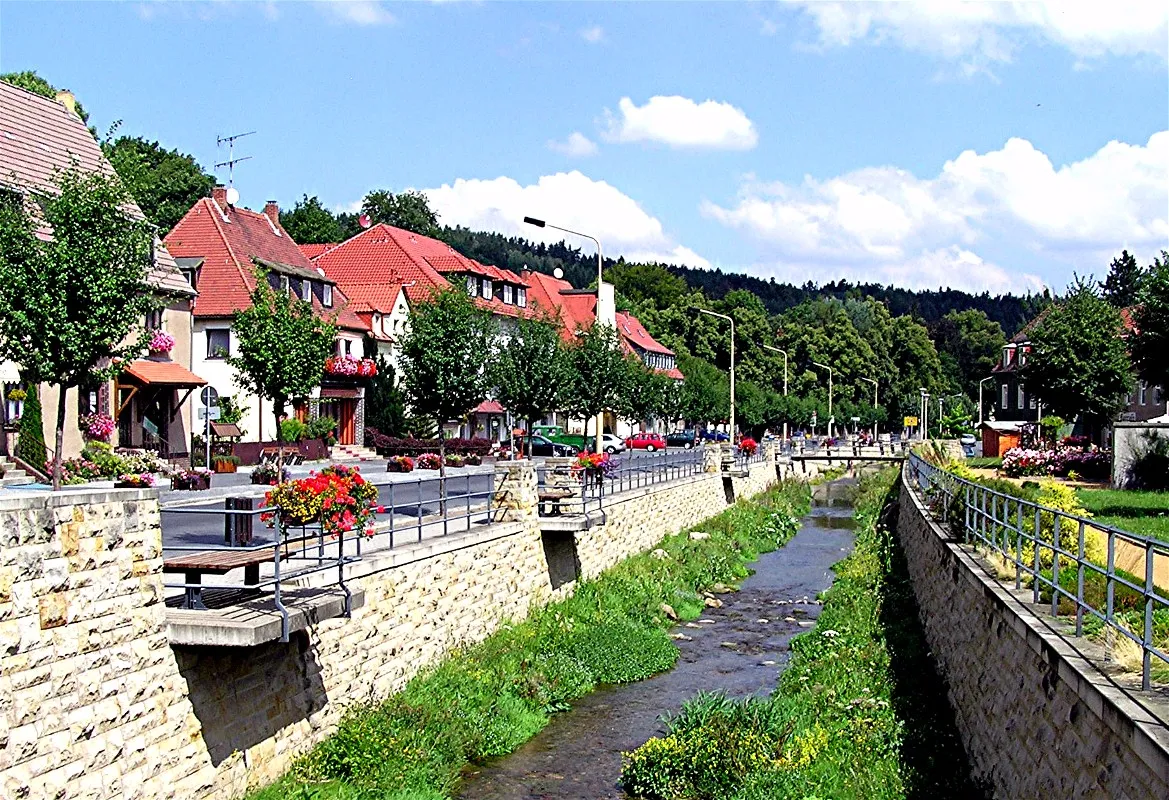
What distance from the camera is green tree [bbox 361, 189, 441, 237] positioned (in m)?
91.0

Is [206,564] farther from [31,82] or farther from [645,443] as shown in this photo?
[645,443]

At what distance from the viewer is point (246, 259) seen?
51375 millimetres

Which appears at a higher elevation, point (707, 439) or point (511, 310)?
point (511, 310)

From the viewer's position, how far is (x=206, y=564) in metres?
10.8

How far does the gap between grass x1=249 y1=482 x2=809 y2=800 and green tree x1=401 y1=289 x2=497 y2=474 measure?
10.2 m

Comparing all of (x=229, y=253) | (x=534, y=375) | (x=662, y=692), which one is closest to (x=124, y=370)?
(x=534, y=375)

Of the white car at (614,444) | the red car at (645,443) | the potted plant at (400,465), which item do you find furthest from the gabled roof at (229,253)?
the red car at (645,443)

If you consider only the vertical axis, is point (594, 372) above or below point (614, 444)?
above

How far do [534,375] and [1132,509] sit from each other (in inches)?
1041

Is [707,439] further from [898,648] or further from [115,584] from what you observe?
[115,584]

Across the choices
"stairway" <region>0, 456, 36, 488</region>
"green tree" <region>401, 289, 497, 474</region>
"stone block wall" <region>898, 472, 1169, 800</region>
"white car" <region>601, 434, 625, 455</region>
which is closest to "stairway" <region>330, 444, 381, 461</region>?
"green tree" <region>401, 289, 497, 474</region>

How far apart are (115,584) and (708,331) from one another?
98.8 meters

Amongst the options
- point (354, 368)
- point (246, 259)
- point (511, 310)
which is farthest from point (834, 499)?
point (246, 259)

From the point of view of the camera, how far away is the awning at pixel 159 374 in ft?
124
